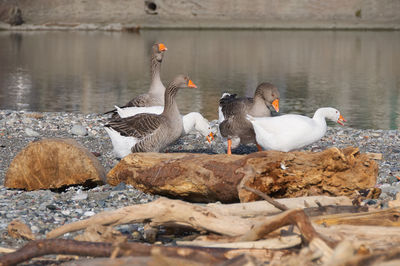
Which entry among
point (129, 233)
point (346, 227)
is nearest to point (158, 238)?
point (129, 233)

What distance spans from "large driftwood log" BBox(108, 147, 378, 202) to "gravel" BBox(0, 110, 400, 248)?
0.40 meters

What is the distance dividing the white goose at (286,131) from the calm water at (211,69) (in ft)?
22.4

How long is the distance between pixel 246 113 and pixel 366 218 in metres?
4.16

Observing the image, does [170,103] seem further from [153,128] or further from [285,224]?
[285,224]

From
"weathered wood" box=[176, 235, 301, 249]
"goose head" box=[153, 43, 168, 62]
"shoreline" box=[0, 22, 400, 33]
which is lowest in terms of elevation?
"weathered wood" box=[176, 235, 301, 249]

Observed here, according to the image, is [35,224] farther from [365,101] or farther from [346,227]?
[365,101]

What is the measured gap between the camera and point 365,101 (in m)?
18.4

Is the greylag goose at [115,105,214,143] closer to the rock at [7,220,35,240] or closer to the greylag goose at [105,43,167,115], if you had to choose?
the greylag goose at [105,43,167,115]

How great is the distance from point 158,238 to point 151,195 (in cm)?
157

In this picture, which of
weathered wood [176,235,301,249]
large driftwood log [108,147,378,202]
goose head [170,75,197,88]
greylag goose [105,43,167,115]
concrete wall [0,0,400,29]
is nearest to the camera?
weathered wood [176,235,301,249]

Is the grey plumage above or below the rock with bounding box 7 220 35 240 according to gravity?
above

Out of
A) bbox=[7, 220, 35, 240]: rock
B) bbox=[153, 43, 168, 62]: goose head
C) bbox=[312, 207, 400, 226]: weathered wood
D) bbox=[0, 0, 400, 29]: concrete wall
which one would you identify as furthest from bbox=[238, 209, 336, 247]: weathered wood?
bbox=[0, 0, 400, 29]: concrete wall

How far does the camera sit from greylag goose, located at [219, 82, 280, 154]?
28.8 feet

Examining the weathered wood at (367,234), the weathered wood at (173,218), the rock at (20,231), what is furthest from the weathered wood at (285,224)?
the rock at (20,231)
